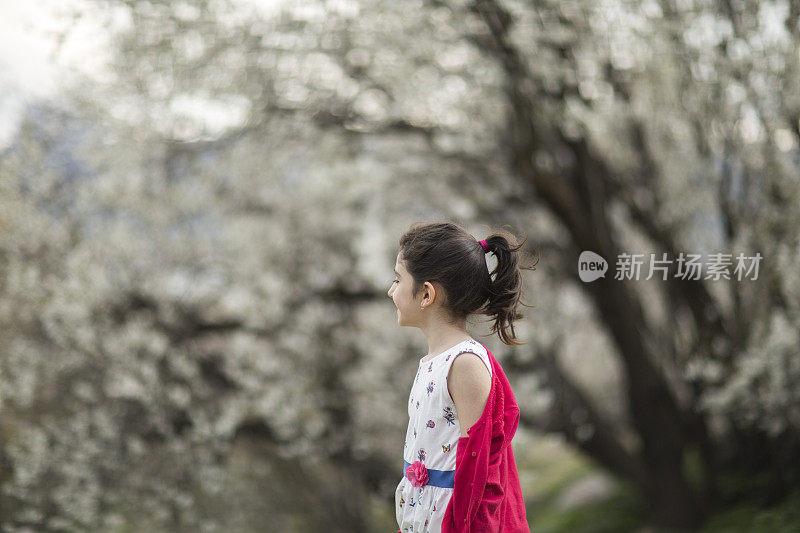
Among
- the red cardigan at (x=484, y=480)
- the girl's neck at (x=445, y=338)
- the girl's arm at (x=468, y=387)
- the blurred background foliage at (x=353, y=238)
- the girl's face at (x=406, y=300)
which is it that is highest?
the blurred background foliage at (x=353, y=238)

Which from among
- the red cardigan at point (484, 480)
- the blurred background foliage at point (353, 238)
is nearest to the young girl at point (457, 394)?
the red cardigan at point (484, 480)

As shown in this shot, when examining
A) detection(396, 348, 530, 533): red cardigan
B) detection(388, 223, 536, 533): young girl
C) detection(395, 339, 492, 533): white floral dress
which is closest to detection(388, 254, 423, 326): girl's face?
detection(388, 223, 536, 533): young girl

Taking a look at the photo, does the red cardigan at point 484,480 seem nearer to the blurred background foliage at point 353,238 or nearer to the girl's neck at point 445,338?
the girl's neck at point 445,338

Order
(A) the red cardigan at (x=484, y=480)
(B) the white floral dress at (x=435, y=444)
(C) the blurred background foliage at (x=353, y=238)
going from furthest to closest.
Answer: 1. (C) the blurred background foliage at (x=353, y=238)
2. (B) the white floral dress at (x=435, y=444)
3. (A) the red cardigan at (x=484, y=480)

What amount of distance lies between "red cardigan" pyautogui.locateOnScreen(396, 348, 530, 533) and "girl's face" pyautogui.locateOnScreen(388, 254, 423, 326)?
10.6 inches

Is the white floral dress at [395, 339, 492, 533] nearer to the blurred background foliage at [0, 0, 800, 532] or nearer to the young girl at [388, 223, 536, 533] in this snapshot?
the young girl at [388, 223, 536, 533]

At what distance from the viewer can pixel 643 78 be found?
5.16 meters

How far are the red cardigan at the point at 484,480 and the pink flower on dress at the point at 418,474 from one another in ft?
0.33

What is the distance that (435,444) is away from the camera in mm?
1809

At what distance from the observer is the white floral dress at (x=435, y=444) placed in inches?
69.7

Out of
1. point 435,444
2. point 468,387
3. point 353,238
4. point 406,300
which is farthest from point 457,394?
point 353,238

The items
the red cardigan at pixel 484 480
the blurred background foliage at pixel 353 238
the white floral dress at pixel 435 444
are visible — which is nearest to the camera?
the red cardigan at pixel 484 480

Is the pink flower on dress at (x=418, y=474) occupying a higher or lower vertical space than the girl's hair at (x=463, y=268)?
lower

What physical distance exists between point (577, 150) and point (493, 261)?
3.66 metres
